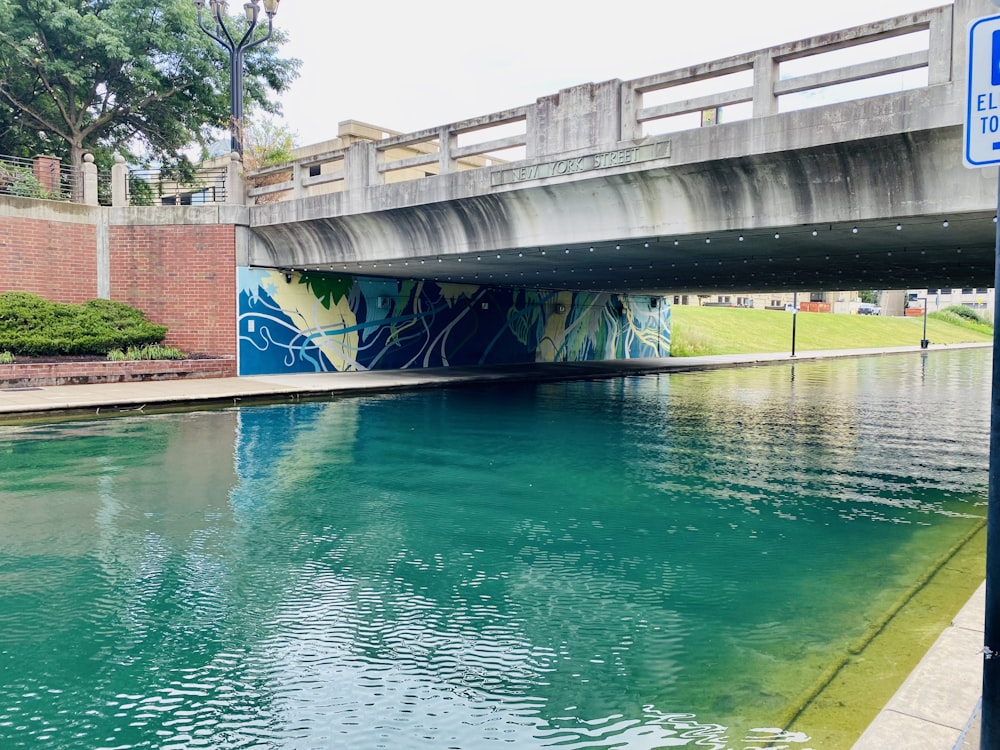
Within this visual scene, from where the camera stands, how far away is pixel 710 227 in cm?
1391

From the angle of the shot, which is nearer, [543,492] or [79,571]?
[79,571]

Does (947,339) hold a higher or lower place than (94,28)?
lower

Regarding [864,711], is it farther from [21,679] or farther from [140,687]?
[21,679]

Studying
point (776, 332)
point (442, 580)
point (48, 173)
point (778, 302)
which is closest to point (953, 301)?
point (778, 302)

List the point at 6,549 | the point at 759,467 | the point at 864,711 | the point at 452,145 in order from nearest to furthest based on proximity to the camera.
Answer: the point at 864,711 → the point at 6,549 → the point at 759,467 → the point at 452,145

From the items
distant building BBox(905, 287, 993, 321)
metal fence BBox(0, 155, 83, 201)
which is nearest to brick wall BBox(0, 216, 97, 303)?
metal fence BBox(0, 155, 83, 201)

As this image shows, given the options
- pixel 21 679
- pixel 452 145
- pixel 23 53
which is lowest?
pixel 21 679

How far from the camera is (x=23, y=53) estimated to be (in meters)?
26.6

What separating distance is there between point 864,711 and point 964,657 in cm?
69

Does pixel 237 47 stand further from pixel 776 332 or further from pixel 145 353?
pixel 776 332

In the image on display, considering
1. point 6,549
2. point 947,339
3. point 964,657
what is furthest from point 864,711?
point 947,339

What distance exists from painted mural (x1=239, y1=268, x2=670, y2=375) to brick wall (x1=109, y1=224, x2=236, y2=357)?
1.71 feet

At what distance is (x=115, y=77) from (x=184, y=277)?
1202 cm

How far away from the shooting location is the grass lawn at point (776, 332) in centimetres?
4534
